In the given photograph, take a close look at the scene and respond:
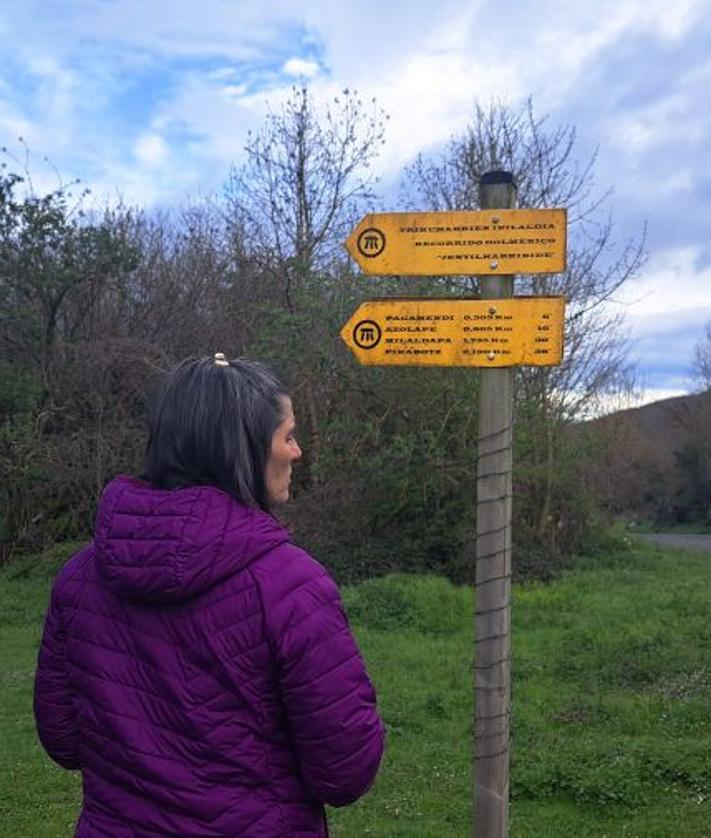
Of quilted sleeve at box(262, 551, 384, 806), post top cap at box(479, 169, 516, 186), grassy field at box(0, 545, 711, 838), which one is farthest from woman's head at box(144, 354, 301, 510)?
grassy field at box(0, 545, 711, 838)

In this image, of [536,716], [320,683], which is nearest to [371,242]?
[320,683]

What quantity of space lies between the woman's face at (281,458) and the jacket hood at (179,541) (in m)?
0.09

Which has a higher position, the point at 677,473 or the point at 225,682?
the point at 225,682

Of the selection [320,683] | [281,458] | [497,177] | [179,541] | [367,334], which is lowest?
[320,683]

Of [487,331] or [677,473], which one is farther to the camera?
[677,473]

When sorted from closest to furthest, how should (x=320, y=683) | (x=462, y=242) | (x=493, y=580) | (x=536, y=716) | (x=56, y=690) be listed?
1. (x=320, y=683)
2. (x=56, y=690)
3. (x=462, y=242)
4. (x=493, y=580)
5. (x=536, y=716)

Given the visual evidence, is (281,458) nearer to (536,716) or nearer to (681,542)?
(536,716)

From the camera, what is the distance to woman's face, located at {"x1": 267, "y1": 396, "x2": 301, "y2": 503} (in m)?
2.04

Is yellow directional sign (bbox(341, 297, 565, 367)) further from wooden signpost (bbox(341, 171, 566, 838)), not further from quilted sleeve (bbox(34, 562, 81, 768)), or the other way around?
quilted sleeve (bbox(34, 562, 81, 768))

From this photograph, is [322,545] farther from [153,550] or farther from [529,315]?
[153,550]

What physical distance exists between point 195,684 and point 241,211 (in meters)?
19.5

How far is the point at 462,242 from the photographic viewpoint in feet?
11.9

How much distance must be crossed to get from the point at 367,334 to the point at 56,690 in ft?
6.44

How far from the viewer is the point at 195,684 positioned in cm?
190
